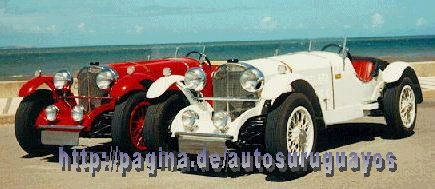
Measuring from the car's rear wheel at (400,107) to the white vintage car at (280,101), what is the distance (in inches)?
0.5

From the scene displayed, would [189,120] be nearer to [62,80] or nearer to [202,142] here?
[202,142]

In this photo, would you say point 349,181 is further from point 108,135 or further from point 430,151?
point 108,135

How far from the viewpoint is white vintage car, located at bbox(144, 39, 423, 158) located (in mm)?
6645

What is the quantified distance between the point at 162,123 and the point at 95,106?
1532mm

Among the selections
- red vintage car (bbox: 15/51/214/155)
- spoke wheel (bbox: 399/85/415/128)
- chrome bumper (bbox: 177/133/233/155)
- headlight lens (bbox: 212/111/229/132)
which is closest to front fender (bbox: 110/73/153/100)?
red vintage car (bbox: 15/51/214/155)

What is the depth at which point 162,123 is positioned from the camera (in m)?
7.61

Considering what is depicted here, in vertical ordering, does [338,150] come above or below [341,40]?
below

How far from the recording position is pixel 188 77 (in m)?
7.30

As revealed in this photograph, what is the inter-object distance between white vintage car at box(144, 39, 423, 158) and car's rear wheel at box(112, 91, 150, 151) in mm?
289

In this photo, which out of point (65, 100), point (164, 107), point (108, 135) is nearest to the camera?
point (164, 107)

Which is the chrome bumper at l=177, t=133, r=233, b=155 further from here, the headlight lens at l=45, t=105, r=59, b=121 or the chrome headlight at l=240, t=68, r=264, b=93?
the headlight lens at l=45, t=105, r=59, b=121

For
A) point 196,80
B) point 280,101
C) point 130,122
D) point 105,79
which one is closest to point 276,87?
point 280,101

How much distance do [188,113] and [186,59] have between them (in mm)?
2780

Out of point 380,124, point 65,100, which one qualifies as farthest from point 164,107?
point 380,124
